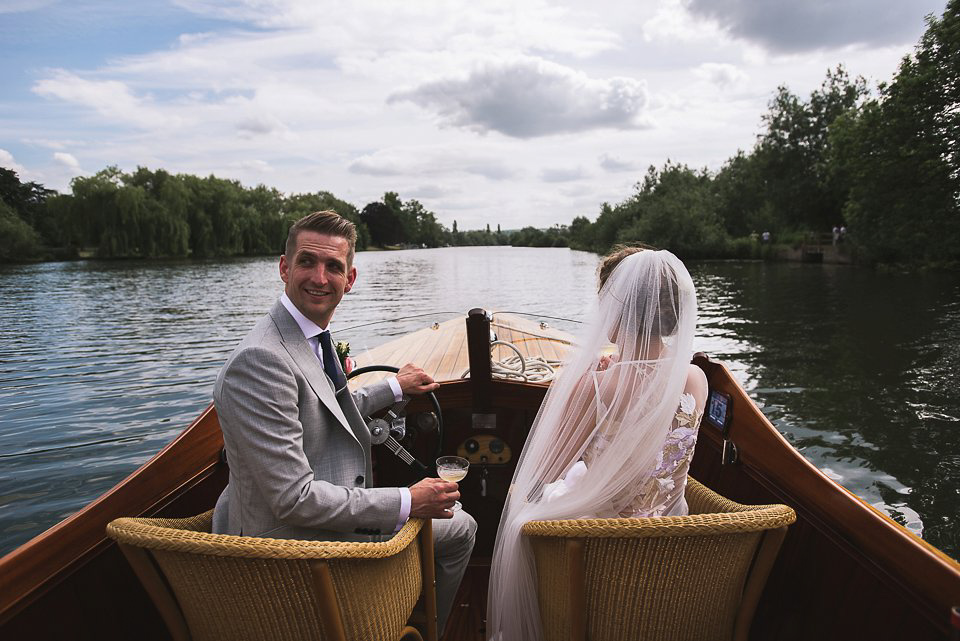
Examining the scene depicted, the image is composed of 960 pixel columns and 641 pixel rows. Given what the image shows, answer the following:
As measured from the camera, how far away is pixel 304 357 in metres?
1.62

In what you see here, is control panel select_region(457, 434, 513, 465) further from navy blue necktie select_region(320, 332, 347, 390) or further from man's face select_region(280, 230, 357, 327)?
man's face select_region(280, 230, 357, 327)

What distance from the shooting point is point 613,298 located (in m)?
1.76

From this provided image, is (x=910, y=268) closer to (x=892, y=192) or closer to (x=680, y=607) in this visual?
(x=892, y=192)

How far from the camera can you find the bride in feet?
5.44

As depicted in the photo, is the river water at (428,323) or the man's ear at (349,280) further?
the river water at (428,323)

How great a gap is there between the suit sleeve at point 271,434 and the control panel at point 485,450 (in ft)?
4.38

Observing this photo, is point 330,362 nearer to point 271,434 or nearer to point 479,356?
point 271,434

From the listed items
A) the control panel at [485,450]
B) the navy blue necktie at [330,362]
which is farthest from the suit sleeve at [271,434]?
the control panel at [485,450]

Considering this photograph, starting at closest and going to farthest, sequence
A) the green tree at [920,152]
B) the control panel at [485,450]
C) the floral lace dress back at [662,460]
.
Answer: the floral lace dress back at [662,460] → the control panel at [485,450] → the green tree at [920,152]

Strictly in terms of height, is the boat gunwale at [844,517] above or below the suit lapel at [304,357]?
below

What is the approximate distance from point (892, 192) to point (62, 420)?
2499cm

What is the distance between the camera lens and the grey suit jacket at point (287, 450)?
141cm

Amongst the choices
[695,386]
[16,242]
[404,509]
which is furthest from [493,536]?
[16,242]

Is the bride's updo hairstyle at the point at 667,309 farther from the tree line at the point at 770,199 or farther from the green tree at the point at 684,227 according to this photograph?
the green tree at the point at 684,227
